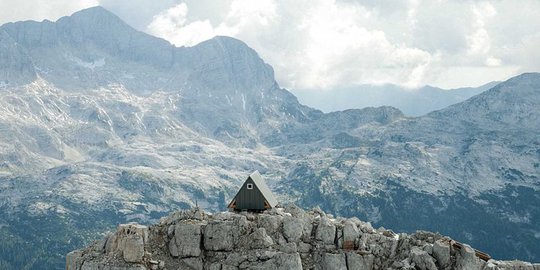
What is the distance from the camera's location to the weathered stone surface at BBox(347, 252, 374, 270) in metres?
82.7

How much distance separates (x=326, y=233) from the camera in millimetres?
86875

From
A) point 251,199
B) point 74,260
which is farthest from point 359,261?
point 74,260

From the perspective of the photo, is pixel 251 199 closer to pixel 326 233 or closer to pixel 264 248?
pixel 264 248

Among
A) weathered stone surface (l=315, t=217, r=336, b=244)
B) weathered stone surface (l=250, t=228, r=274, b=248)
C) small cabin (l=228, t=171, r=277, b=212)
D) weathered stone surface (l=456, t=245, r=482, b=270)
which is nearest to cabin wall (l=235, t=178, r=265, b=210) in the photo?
small cabin (l=228, t=171, r=277, b=212)

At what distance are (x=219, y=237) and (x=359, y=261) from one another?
19.6 metres

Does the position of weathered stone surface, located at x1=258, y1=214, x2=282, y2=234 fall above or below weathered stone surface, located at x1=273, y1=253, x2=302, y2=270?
above

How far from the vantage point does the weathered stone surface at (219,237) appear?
277 feet

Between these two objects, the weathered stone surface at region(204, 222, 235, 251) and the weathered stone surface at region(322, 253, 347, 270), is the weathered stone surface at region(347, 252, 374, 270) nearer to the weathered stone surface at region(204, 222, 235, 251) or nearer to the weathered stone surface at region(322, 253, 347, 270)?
the weathered stone surface at region(322, 253, 347, 270)

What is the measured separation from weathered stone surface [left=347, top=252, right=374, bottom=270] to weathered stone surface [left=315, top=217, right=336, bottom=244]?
3.99m

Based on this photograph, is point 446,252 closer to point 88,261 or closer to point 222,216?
point 222,216

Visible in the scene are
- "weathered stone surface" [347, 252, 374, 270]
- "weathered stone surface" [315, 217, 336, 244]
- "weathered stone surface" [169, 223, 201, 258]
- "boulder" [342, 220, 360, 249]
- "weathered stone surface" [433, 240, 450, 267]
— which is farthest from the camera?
"weathered stone surface" [315, 217, 336, 244]

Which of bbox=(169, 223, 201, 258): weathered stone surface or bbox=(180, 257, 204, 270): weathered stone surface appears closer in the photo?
bbox=(180, 257, 204, 270): weathered stone surface

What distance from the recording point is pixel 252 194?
98.1m

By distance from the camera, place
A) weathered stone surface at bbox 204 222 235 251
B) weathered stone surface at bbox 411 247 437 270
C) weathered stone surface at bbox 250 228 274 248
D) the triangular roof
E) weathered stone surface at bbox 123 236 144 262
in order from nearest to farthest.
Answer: weathered stone surface at bbox 123 236 144 262
weathered stone surface at bbox 411 247 437 270
weathered stone surface at bbox 250 228 274 248
weathered stone surface at bbox 204 222 235 251
the triangular roof
